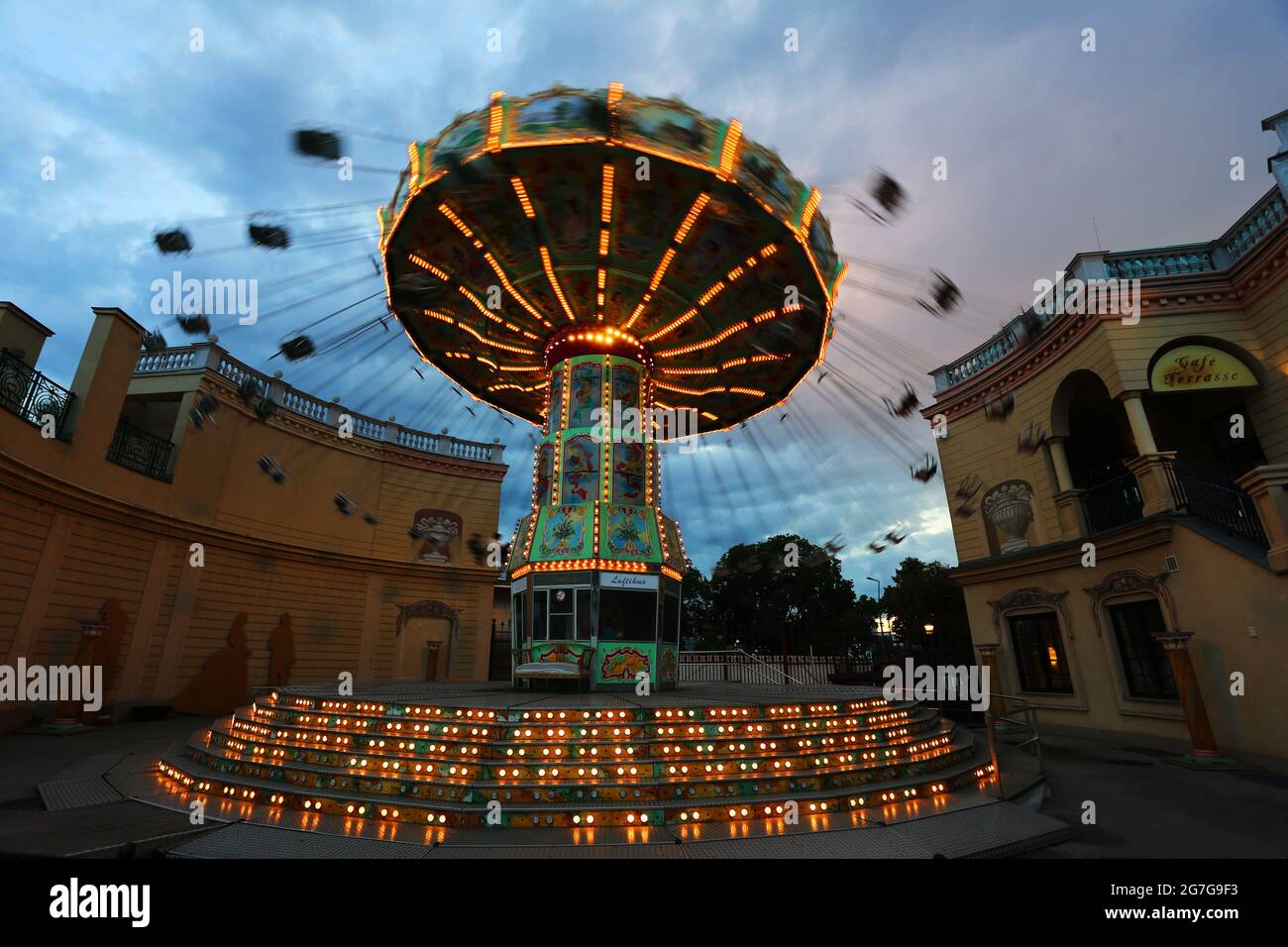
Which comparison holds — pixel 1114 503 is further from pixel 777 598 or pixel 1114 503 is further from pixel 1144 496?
pixel 777 598

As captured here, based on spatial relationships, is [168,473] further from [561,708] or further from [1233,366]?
[1233,366]

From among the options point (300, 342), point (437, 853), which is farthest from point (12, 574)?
point (437, 853)

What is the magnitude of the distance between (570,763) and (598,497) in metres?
6.82

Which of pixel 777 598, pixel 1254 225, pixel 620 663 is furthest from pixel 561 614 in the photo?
pixel 777 598

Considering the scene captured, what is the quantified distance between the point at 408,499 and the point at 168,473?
295 inches

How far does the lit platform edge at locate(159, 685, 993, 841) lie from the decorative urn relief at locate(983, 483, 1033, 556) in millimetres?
9400

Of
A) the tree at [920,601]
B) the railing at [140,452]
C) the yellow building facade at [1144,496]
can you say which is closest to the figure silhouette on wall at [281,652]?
the railing at [140,452]

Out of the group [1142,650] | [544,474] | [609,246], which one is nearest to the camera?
[609,246]

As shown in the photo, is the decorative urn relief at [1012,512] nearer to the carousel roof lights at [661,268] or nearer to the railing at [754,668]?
the railing at [754,668]

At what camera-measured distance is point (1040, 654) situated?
46.2ft

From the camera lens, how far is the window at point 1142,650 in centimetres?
1116

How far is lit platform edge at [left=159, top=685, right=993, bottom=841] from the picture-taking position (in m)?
5.27
